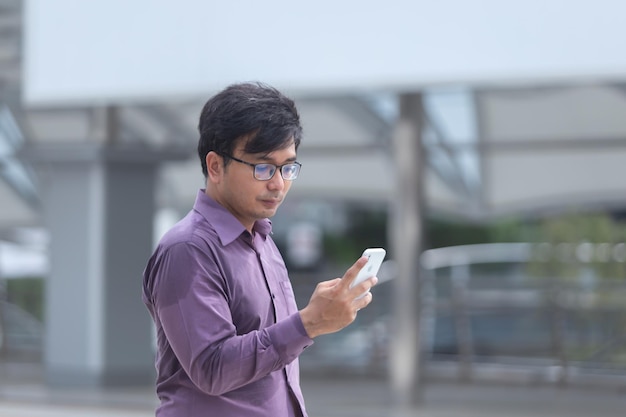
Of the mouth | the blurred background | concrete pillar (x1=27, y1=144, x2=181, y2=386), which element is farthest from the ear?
concrete pillar (x1=27, y1=144, x2=181, y2=386)

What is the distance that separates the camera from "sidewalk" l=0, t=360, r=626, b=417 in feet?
34.0

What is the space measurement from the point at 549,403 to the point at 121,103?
16.3ft

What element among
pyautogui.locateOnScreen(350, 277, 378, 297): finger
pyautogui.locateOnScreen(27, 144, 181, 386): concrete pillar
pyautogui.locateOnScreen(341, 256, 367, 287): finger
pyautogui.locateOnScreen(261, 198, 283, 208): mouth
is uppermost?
pyautogui.locateOnScreen(261, 198, 283, 208): mouth

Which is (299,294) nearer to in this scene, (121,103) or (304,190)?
(304,190)

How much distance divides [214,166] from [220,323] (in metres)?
0.39

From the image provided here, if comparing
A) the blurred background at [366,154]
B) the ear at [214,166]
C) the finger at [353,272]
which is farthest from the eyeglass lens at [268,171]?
the blurred background at [366,154]

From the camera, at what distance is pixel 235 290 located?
2631 mm

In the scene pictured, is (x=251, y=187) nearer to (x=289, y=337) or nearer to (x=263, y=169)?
(x=263, y=169)

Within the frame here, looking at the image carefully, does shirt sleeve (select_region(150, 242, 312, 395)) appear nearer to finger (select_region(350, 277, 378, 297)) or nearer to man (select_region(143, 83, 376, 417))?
man (select_region(143, 83, 376, 417))

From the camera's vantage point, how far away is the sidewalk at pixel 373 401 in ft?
34.0

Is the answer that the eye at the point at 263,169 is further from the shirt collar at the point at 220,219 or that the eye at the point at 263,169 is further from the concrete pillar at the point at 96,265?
the concrete pillar at the point at 96,265

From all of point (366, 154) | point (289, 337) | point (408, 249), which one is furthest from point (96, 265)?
point (289, 337)

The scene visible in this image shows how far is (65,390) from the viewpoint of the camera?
11.8m

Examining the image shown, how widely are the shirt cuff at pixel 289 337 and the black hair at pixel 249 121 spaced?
0.39 metres
